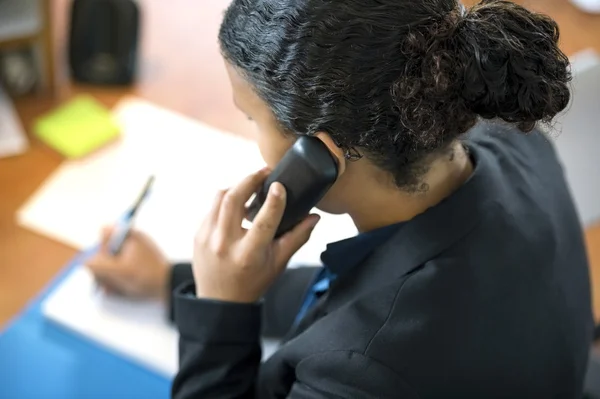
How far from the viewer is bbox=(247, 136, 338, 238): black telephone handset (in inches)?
21.3

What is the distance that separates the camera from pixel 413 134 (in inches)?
20.1

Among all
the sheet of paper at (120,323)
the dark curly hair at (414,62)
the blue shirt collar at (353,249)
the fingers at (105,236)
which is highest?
the dark curly hair at (414,62)

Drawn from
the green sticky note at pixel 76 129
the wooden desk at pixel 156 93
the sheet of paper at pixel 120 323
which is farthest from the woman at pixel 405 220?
the green sticky note at pixel 76 129

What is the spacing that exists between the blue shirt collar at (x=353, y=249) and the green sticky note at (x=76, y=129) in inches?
19.2

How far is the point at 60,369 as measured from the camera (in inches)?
30.6

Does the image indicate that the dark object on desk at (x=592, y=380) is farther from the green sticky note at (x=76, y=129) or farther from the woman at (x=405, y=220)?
the green sticky note at (x=76, y=129)

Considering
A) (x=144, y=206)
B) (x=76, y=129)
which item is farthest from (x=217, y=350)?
(x=76, y=129)

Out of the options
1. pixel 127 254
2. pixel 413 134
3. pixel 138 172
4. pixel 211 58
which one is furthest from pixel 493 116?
pixel 211 58

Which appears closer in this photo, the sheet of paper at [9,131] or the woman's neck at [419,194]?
the woman's neck at [419,194]

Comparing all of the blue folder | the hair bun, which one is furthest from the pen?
the hair bun

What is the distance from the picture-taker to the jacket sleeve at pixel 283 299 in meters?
0.79

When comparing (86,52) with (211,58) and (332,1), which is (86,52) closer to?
(211,58)

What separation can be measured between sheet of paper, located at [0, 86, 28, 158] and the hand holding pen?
9.5 inches

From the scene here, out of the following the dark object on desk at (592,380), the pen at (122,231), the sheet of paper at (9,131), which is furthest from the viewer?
the sheet of paper at (9,131)
